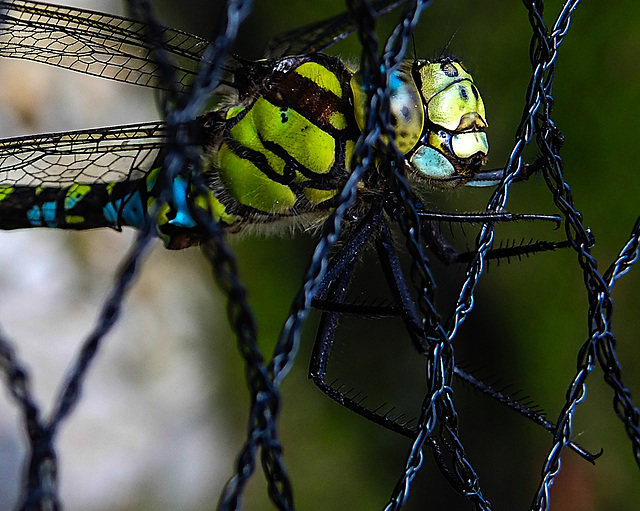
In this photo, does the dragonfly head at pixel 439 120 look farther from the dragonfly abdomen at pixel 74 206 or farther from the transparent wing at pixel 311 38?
the dragonfly abdomen at pixel 74 206

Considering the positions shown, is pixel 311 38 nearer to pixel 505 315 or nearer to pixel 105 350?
pixel 505 315

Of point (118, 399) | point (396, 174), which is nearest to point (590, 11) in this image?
point (396, 174)

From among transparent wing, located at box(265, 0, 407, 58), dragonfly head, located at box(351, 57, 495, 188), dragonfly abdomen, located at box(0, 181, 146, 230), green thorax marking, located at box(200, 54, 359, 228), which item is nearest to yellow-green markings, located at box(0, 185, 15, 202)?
dragonfly abdomen, located at box(0, 181, 146, 230)

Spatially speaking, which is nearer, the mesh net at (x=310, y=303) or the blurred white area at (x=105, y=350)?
the mesh net at (x=310, y=303)

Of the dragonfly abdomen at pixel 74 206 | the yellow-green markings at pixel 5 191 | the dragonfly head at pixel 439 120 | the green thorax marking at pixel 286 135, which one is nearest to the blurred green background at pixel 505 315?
the dragonfly head at pixel 439 120

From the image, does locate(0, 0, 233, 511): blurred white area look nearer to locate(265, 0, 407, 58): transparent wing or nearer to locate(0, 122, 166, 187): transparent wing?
locate(0, 122, 166, 187): transparent wing

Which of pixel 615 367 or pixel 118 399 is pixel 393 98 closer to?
pixel 615 367

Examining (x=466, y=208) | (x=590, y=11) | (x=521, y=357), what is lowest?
(x=521, y=357)
